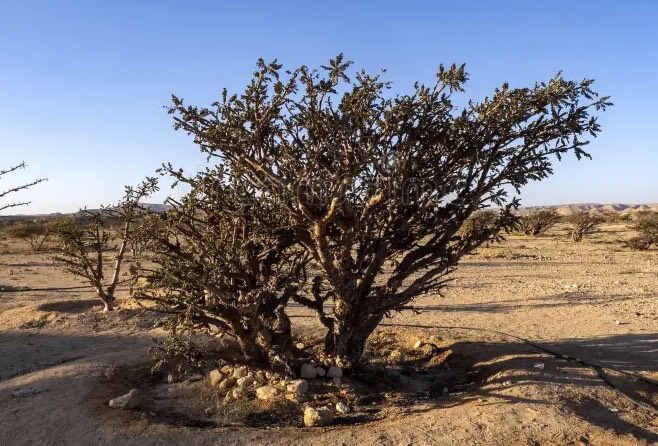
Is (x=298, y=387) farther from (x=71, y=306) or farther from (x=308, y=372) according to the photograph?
(x=71, y=306)

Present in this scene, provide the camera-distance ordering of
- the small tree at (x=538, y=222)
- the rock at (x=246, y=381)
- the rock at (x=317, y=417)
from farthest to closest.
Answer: the small tree at (x=538, y=222), the rock at (x=246, y=381), the rock at (x=317, y=417)

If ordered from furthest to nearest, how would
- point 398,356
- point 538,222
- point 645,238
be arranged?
point 538,222 → point 645,238 → point 398,356

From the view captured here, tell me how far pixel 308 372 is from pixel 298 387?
0.47 meters

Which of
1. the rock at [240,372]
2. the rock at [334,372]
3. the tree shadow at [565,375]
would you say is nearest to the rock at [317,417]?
the tree shadow at [565,375]

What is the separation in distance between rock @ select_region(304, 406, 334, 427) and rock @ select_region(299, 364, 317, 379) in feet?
3.39

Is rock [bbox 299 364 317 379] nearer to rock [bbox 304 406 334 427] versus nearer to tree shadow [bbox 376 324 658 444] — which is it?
rock [bbox 304 406 334 427]

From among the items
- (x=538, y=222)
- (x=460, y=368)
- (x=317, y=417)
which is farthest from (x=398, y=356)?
(x=538, y=222)

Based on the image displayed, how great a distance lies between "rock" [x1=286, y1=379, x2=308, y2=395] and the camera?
229 inches

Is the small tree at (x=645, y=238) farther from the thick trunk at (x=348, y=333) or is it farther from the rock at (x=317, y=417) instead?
the rock at (x=317, y=417)

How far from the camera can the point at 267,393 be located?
5883 mm

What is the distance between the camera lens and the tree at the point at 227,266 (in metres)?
5.68

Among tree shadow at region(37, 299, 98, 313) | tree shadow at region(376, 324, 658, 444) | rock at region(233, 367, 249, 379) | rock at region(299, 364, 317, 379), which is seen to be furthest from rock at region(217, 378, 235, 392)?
tree shadow at region(37, 299, 98, 313)

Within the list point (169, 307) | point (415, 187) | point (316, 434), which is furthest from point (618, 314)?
point (169, 307)

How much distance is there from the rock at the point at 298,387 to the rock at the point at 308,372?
1.21 feet
